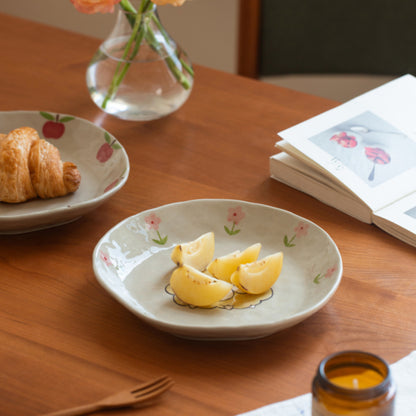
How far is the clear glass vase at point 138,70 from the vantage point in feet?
3.99

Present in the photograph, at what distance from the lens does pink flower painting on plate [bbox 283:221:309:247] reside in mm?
943

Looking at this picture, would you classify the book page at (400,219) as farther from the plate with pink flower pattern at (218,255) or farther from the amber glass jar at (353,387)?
the amber glass jar at (353,387)

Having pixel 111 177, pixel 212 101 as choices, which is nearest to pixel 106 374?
pixel 111 177

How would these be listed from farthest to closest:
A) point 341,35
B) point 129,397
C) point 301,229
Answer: point 341,35 → point 301,229 → point 129,397

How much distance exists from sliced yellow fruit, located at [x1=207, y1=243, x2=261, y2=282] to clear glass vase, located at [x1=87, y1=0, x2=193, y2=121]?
46 centimetres

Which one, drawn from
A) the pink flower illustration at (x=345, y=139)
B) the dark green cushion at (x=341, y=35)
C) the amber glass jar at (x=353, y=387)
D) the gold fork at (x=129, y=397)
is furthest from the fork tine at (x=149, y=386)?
the dark green cushion at (x=341, y=35)

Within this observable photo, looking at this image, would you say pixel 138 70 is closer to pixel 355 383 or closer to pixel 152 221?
pixel 152 221

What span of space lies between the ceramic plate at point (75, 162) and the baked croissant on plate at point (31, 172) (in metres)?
0.02

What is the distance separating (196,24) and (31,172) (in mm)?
1799

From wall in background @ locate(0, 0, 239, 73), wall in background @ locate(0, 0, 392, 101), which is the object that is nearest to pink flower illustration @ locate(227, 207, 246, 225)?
wall in background @ locate(0, 0, 392, 101)

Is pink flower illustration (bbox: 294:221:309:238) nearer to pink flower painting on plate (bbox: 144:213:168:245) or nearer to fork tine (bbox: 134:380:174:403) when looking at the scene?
pink flower painting on plate (bbox: 144:213:168:245)

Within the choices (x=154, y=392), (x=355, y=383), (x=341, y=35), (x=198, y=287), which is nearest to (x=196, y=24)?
(x=341, y=35)

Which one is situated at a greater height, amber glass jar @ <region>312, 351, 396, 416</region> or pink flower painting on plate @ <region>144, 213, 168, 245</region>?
amber glass jar @ <region>312, 351, 396, 416</region>

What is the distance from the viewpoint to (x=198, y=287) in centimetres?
81
